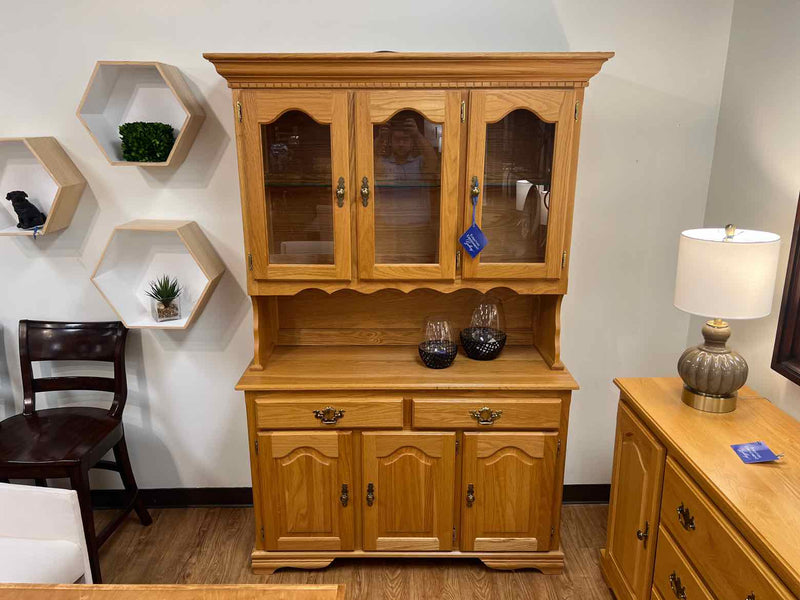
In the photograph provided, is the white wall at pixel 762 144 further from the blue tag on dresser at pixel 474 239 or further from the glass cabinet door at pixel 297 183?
the glass cabinet door at pixel 297 183

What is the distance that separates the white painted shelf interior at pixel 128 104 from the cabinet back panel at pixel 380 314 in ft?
2.90

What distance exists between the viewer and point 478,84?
2012 mm

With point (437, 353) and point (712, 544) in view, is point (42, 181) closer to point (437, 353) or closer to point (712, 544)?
point (437, 353)

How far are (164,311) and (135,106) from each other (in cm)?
85

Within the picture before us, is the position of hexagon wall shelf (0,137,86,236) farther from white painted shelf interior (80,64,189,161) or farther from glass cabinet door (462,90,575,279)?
glass cabinet door (462,90,575,279)

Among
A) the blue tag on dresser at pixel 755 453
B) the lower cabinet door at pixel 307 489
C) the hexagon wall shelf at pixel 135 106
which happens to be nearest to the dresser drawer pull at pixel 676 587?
the blue tag on dresser at pixel 755 453

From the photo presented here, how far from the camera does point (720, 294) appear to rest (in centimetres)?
174

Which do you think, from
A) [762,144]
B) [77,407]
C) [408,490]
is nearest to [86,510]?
[77,407]

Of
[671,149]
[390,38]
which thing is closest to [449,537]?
[671,149]

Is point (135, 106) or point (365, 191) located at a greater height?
point (135, 106)

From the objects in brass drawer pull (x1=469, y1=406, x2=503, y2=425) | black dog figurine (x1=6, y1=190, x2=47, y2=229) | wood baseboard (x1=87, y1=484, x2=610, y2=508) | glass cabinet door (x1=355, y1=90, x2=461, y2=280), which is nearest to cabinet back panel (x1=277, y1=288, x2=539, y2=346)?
glass cabinet door (x1=355, y1=90, x2=461, y2=280)

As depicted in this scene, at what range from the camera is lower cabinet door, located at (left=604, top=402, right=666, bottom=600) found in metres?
1.86

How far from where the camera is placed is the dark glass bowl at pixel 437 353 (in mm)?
2285

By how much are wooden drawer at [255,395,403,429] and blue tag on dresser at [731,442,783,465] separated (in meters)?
1.11
